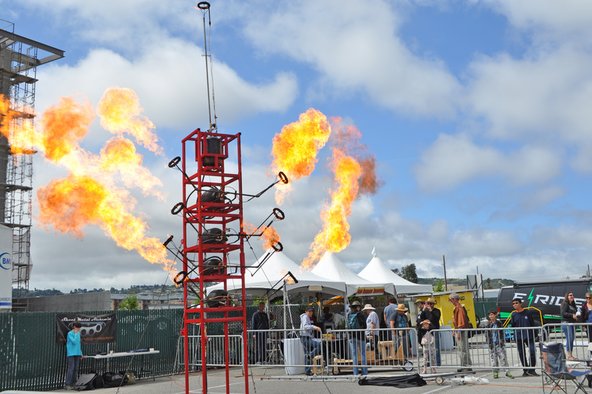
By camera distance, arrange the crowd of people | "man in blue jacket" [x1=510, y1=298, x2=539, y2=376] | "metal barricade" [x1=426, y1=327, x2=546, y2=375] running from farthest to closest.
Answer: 1. the crowd of people
2. "man in blue jacket" [x1=510, y1=298, x2=539, y2=376]
3. "metal barricade" [x1=426, y1=327, x2=546, y2=375]

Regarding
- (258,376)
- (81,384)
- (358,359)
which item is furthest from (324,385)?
(81,384)

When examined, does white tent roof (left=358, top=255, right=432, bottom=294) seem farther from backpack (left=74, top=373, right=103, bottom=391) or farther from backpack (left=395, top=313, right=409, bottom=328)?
backpack (left=74, top=373, right=103, bottom=391)

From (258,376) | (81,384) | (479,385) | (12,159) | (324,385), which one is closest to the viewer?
(479,385)

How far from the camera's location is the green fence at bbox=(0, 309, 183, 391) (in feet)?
47.4

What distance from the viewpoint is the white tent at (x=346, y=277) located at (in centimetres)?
2305

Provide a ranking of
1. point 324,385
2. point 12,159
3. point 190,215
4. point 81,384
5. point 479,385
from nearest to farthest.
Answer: point 190,215 → point 479,385 → point 324,385 → point 81,384 → point 12,159

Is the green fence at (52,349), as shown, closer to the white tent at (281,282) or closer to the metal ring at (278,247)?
the white tent at (281,282)

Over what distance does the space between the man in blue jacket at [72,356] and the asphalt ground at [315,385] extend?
→ 0.92 metres

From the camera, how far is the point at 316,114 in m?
13.9

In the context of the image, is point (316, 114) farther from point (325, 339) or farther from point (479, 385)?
point (479, 385)

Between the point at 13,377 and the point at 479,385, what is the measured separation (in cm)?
1050

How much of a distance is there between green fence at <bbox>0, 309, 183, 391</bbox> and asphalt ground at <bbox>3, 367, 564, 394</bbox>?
1.15 m

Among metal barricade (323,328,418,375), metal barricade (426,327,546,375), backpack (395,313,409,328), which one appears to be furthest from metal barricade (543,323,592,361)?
backpack (395,313,409,328)

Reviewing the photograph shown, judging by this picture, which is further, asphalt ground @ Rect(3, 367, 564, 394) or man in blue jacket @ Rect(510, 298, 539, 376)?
man in blue jacket @ Rect(510, 298, 539, 376)
